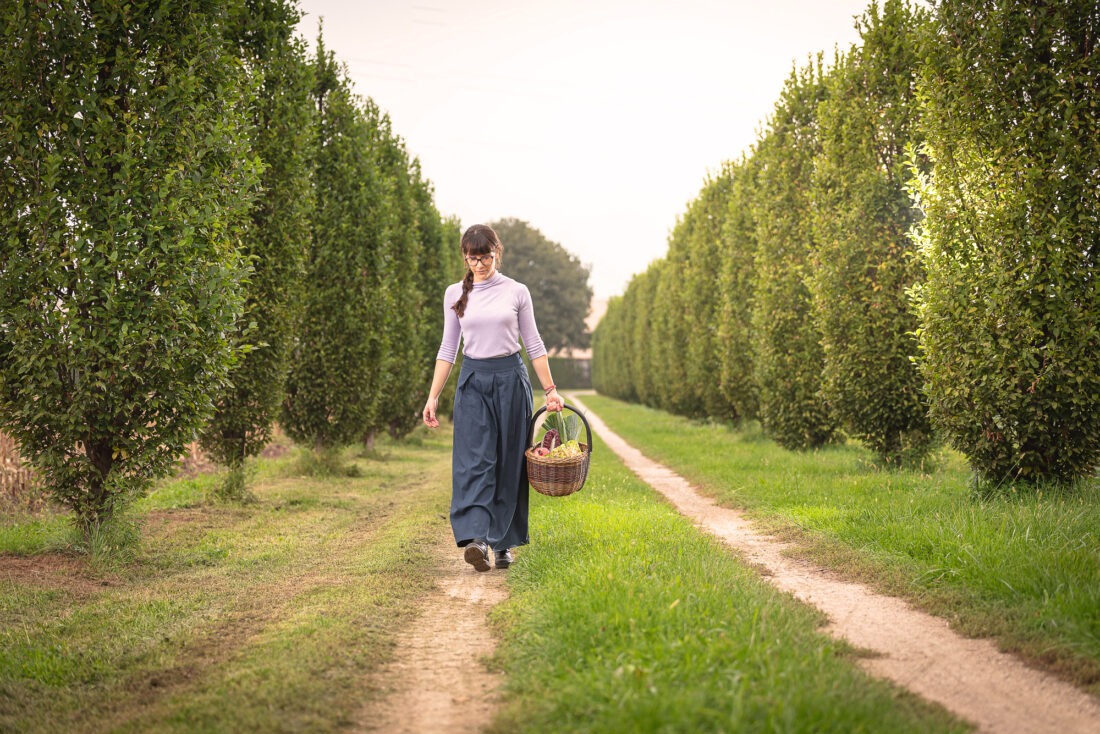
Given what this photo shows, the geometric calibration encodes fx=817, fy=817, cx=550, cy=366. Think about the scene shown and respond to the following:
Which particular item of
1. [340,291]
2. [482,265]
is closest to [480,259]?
[482,265]

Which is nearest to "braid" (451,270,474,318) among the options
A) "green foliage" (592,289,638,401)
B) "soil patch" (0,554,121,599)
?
A: "soil patch" (0,554,121,599)

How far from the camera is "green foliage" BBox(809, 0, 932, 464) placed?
1080cm

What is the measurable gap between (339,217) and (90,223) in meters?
7.01

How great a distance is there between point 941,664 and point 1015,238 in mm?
4812

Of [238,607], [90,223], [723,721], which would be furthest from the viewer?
[90,223]

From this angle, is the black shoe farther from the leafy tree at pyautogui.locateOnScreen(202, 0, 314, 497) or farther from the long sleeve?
the leafy tree at pyautogui.locateOnScreen(202, 0, 314, 497)

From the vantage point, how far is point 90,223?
6.77m

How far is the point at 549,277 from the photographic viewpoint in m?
67.6

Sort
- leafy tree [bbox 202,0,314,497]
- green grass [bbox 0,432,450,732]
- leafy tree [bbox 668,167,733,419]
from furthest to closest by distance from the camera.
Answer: leafy tree [bbox 668,167,733,419] → leafy tree [bbox 202,0,314,497] → green grass [bbox 0,432,450,732]

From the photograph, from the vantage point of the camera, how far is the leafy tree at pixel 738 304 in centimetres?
1784

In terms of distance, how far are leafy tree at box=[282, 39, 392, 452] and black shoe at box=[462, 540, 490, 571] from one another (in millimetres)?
7434

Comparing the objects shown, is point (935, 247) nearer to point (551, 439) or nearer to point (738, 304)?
point (551, 439)

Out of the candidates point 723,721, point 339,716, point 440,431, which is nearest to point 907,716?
point 723,721

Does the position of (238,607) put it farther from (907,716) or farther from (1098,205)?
(1098,205)
